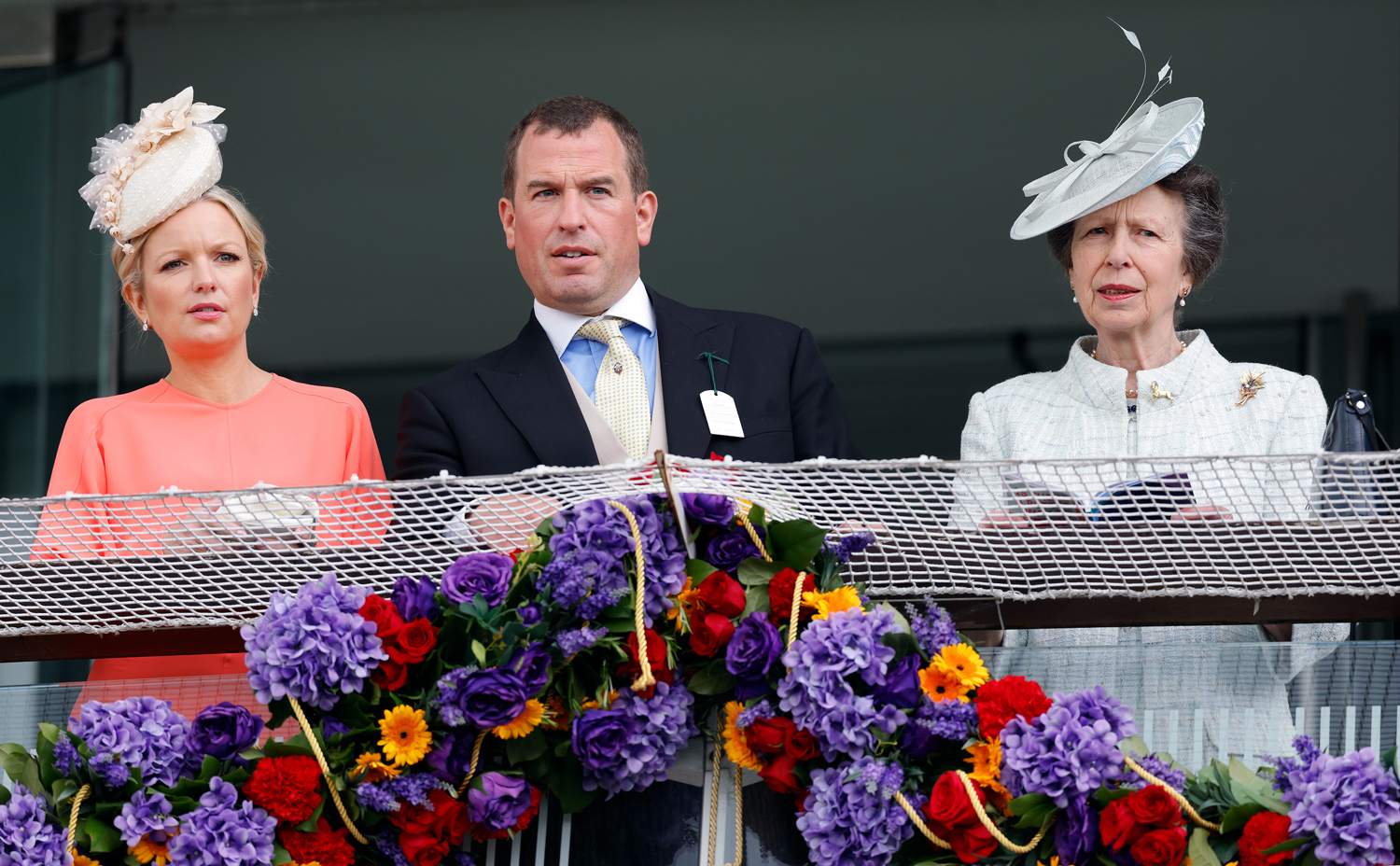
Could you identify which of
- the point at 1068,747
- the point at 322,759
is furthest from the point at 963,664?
the point at 322,759

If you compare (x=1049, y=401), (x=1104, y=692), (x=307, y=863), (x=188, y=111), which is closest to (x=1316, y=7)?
(x=1049, y=401)

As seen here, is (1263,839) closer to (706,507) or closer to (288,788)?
(706,507)

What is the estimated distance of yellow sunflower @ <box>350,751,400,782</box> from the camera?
5.98ft

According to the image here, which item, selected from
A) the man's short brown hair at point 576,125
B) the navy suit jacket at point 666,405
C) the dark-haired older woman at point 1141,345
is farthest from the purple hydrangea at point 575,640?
the man's short brown hair at point 576,125

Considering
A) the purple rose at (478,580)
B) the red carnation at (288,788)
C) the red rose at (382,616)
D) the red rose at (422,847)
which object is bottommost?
the red rose at (422,847)

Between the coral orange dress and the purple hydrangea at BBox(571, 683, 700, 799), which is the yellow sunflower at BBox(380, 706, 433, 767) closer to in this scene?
the purple hydrangea at BBox(571, 683, 700, 799)

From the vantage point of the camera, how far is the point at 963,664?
1.84 m

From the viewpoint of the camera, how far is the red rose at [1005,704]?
1.78m

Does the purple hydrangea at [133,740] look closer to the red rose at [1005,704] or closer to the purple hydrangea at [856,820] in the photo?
the purple hydrangea at [856,820]

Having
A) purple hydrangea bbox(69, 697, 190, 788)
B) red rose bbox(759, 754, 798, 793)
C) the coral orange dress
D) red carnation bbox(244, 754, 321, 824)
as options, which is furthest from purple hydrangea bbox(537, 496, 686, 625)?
A: the coral orange dress

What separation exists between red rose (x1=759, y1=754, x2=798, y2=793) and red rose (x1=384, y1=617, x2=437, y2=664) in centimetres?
39

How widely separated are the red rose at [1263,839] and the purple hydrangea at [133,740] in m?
1.14

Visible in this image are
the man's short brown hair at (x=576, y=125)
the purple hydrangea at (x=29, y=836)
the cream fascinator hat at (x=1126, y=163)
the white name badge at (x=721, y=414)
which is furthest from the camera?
the man's short brown hair at (x=576, y=125)

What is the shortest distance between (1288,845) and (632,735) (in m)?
0.68
